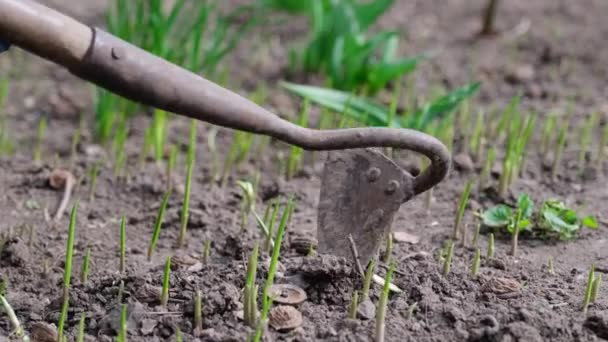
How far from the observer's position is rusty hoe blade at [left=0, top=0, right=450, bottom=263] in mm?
1784

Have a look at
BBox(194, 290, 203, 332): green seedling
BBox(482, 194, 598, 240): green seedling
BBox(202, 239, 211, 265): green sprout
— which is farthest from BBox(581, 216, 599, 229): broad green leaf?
BBox(194, 290, 203, 332): green seedling

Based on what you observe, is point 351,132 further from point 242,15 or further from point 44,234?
point 242,15

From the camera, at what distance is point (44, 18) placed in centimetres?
177

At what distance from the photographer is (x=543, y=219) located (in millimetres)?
2445

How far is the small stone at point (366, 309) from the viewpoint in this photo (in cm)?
196

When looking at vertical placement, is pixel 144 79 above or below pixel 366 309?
above

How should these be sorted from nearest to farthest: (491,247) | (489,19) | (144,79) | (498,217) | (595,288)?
(144,79)
(595,288)
(491,247)
(498,217)
(489,19)

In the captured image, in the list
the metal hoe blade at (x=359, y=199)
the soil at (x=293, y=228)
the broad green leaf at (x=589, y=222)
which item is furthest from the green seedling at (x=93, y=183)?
the broad green leaf at (x=589, y=222)

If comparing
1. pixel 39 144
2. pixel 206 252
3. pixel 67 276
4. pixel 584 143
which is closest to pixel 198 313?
pixel 67 276

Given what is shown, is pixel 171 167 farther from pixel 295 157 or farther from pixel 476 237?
pixel 476 237

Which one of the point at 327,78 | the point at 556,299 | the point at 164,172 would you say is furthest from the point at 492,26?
the point at 556,299

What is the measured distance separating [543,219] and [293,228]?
616mm

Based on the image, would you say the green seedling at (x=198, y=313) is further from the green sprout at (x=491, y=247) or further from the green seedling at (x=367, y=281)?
the green sprout at (x=491, y=247)

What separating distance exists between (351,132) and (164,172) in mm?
1120
